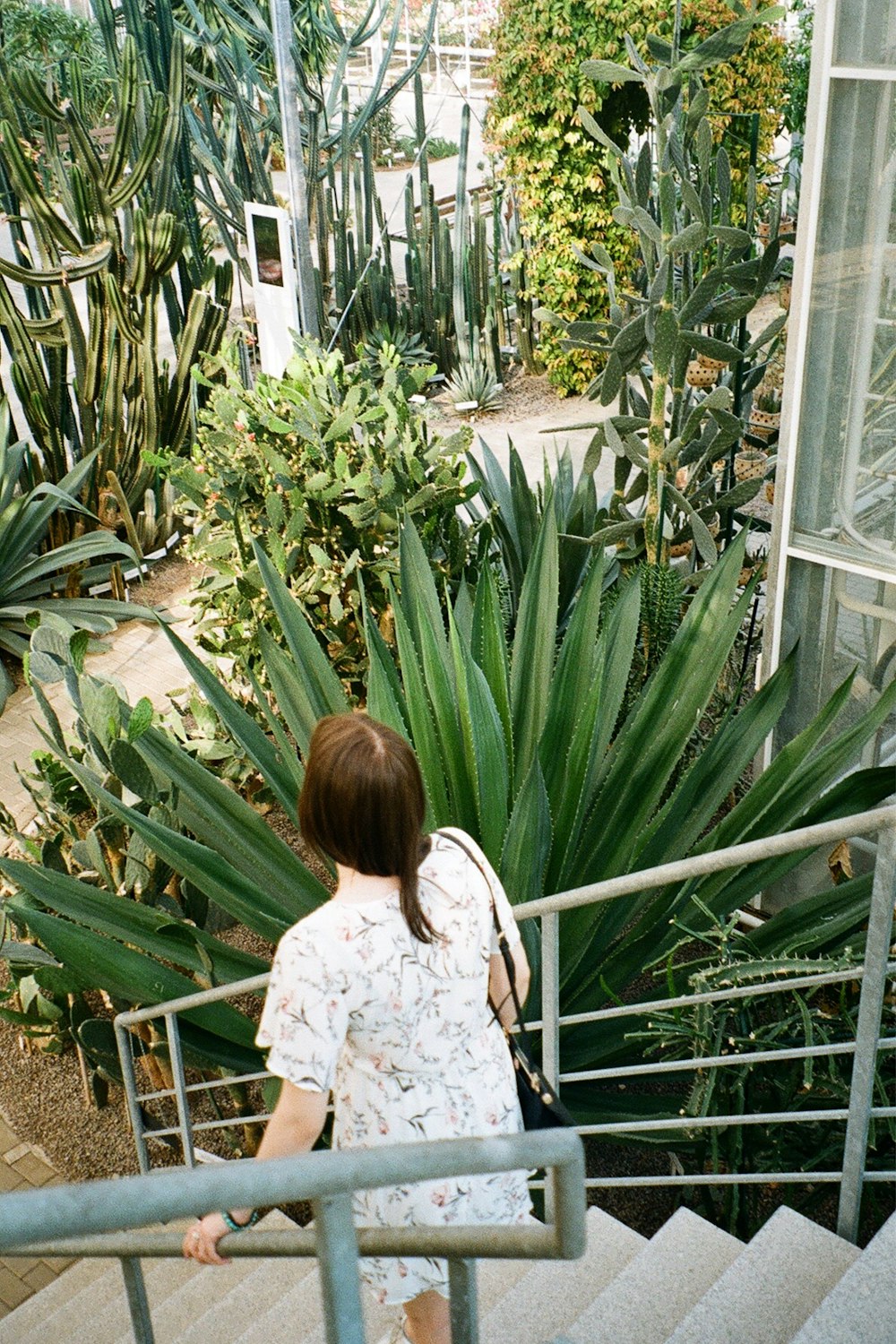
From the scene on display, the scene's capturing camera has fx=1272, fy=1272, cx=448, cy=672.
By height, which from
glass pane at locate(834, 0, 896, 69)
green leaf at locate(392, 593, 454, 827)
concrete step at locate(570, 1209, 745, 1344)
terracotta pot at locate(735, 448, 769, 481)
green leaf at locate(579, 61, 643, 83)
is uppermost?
glass pane at locate(834, 0, 896, 69)

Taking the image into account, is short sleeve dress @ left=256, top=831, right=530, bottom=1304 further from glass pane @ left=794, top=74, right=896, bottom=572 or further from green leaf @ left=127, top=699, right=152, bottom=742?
glass pane @ left=794, top=74, right=896, bottom=572

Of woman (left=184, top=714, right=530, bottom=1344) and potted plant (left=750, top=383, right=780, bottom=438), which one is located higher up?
woman (left=184, top=714, right=530, bottom=1344)

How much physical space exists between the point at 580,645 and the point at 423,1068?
1714 millimetres

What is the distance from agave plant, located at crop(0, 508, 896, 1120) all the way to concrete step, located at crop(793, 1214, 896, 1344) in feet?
2.68

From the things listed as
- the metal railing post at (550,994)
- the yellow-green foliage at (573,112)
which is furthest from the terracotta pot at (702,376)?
the yellow-green foliage at (573,112)

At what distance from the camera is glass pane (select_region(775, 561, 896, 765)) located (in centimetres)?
342

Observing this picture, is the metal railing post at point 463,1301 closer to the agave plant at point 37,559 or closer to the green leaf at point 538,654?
the green leaf at point 538,654

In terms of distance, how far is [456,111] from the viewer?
2061cm

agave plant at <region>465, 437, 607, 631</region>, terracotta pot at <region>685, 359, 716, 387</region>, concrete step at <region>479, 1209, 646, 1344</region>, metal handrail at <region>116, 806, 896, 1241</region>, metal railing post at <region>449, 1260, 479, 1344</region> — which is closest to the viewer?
metal railing post at <region>449, 1260, 479, 1344</region>

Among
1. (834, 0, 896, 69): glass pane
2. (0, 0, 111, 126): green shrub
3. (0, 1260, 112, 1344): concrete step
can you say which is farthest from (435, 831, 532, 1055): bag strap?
(0, 0, 111, 126): green shrub

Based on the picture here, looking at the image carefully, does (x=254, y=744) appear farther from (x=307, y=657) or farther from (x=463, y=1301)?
(x=463, y=1301)

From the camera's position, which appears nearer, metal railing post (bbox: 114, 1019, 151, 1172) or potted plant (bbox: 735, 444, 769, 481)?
metal railing post (bbox: 114, 1019, 151, 1172)

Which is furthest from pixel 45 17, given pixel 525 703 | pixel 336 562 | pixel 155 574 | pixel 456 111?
pixel 525 703

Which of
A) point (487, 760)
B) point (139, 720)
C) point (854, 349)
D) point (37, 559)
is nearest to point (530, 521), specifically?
point (854, 349)
